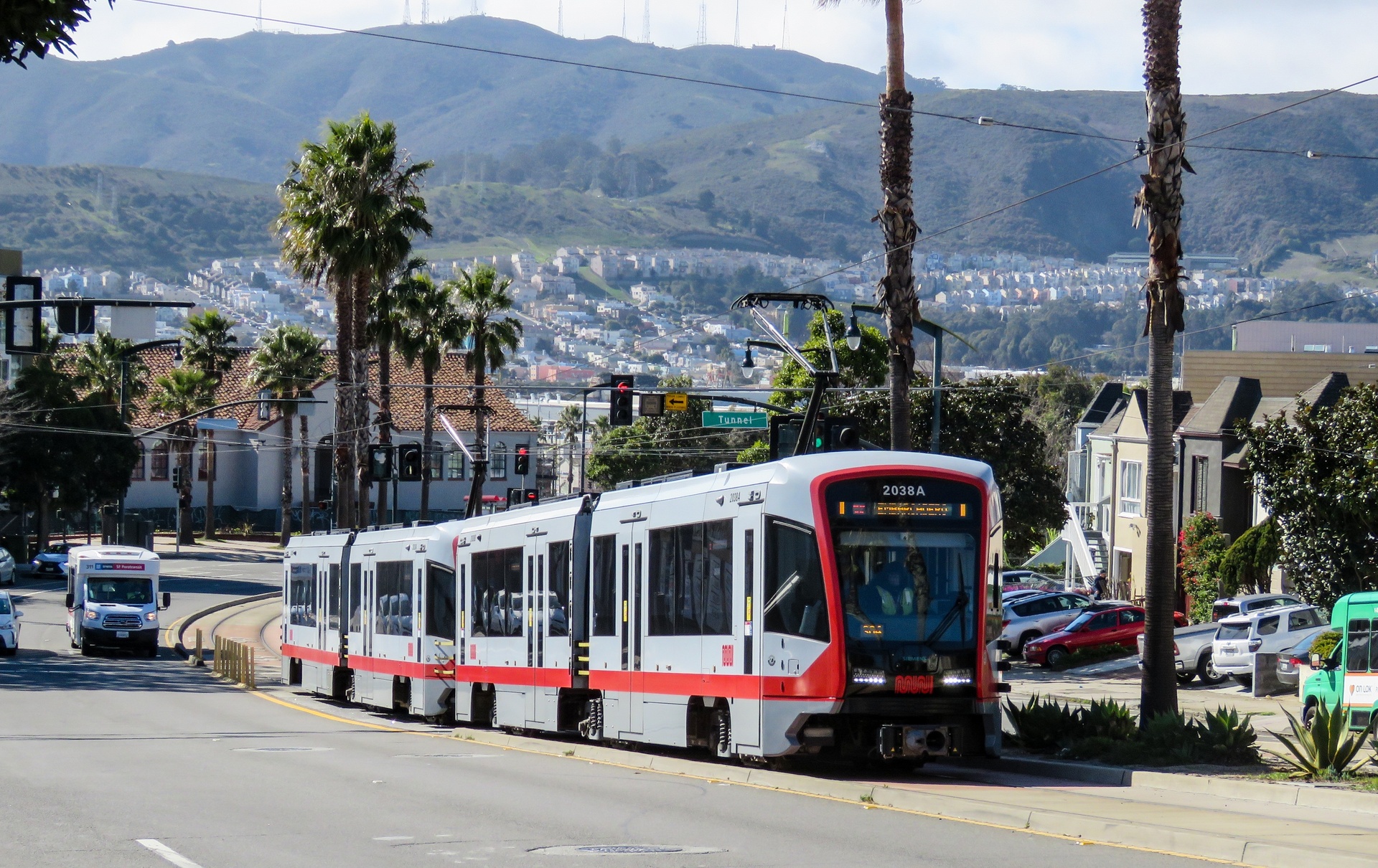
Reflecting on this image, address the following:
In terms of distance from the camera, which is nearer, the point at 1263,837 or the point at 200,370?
the point at 1263,837

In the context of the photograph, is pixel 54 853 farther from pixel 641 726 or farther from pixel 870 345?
pixel 870 345

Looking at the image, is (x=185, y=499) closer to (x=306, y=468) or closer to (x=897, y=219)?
(x=306, y=468)

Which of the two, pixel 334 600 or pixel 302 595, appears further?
pixel 302 595

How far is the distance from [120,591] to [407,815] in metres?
37.5

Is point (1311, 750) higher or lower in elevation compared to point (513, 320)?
lower

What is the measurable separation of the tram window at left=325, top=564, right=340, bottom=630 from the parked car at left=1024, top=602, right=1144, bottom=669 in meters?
17.6

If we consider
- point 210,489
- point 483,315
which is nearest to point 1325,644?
point 483,315

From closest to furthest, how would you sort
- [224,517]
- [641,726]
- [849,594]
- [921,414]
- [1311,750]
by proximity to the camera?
1. [1311,750]
2. [849,594]
3. [641,726]
4. [921,414]
5. [224,517]

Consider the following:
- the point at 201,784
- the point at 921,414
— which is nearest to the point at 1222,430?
the point at 921,414

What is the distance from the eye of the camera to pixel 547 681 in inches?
903

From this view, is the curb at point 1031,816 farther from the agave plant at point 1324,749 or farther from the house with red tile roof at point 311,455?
the house with red tile roof at point 311,455

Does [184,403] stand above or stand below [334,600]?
above

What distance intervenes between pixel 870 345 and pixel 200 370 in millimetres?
40284

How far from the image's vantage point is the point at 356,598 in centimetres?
3266
